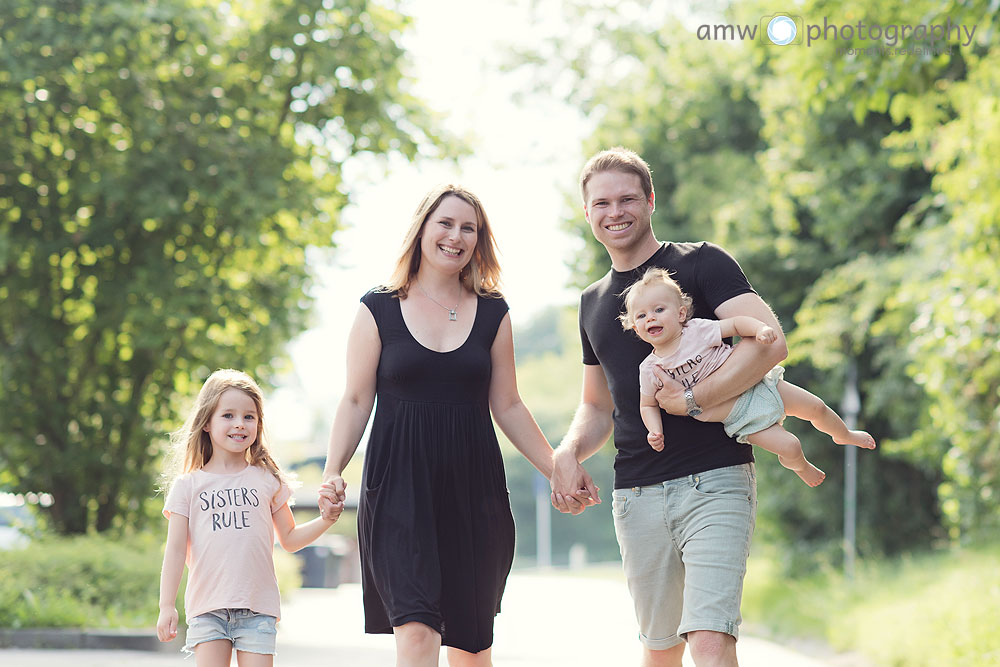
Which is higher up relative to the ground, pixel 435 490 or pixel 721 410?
pixel 721 410

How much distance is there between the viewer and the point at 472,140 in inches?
641

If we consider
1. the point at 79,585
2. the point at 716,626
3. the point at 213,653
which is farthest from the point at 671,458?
the point at 79,585

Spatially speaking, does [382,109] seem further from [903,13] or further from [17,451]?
[903,13]

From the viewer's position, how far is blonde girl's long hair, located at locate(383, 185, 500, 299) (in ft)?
15.9

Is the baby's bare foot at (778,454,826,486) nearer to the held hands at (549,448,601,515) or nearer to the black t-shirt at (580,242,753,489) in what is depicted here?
the black t-shirt at (580,242,753,489)

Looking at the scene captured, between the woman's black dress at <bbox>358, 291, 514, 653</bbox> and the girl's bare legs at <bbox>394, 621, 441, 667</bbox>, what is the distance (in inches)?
3.0

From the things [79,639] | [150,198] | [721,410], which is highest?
[150,198]

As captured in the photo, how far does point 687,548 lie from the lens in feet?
14.1

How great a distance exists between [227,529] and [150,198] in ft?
31.8

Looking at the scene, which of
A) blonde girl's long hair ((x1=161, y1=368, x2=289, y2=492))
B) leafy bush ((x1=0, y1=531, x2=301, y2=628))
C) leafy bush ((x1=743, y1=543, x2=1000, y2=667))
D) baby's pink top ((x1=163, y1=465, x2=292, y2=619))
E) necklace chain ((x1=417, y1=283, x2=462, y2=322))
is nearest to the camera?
baby's pink top ((x1=163, y1=465, x2=292, y2=619))

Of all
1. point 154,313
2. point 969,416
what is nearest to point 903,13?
point 969,416

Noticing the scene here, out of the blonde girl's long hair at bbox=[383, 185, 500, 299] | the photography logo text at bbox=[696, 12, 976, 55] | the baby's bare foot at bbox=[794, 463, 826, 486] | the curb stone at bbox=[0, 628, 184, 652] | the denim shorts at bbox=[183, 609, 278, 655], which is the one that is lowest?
the curb stone at bbox=[0, 628, 184, 652]

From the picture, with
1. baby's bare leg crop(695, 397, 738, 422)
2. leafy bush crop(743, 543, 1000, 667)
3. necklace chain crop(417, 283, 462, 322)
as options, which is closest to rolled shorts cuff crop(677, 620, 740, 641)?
baby's bare leg crop(695, 397, 738, 422)

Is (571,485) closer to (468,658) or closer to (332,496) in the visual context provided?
(468,658)
